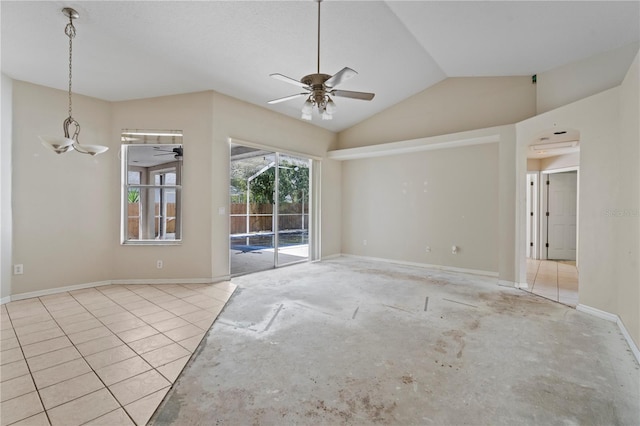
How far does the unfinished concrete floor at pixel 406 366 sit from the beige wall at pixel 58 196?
8.25 feet

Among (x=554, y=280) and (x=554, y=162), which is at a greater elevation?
(x=554, y=162)

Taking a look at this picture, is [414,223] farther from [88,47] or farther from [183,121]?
[88,47]

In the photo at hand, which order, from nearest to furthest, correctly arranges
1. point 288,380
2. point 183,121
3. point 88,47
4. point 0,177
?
point 288,380
point 88,47
point 0,177
point 183,121

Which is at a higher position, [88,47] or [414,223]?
[88,47]

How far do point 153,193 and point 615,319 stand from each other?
6.38 metres

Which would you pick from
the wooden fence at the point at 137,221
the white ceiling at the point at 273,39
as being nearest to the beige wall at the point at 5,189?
the white ceiling at the point at 273,39

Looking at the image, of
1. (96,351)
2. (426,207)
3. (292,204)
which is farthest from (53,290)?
(426,207)

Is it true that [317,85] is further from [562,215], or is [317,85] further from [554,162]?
[562,215]

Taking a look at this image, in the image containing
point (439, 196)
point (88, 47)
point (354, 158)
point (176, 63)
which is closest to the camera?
point (88, 47)

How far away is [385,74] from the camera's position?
5.01 m

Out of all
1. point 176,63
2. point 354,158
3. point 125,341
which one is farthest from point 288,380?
point 354,158

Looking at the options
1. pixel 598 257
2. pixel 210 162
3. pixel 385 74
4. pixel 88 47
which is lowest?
pixel 598 257

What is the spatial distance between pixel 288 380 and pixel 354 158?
560cm

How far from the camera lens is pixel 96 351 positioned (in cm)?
255
